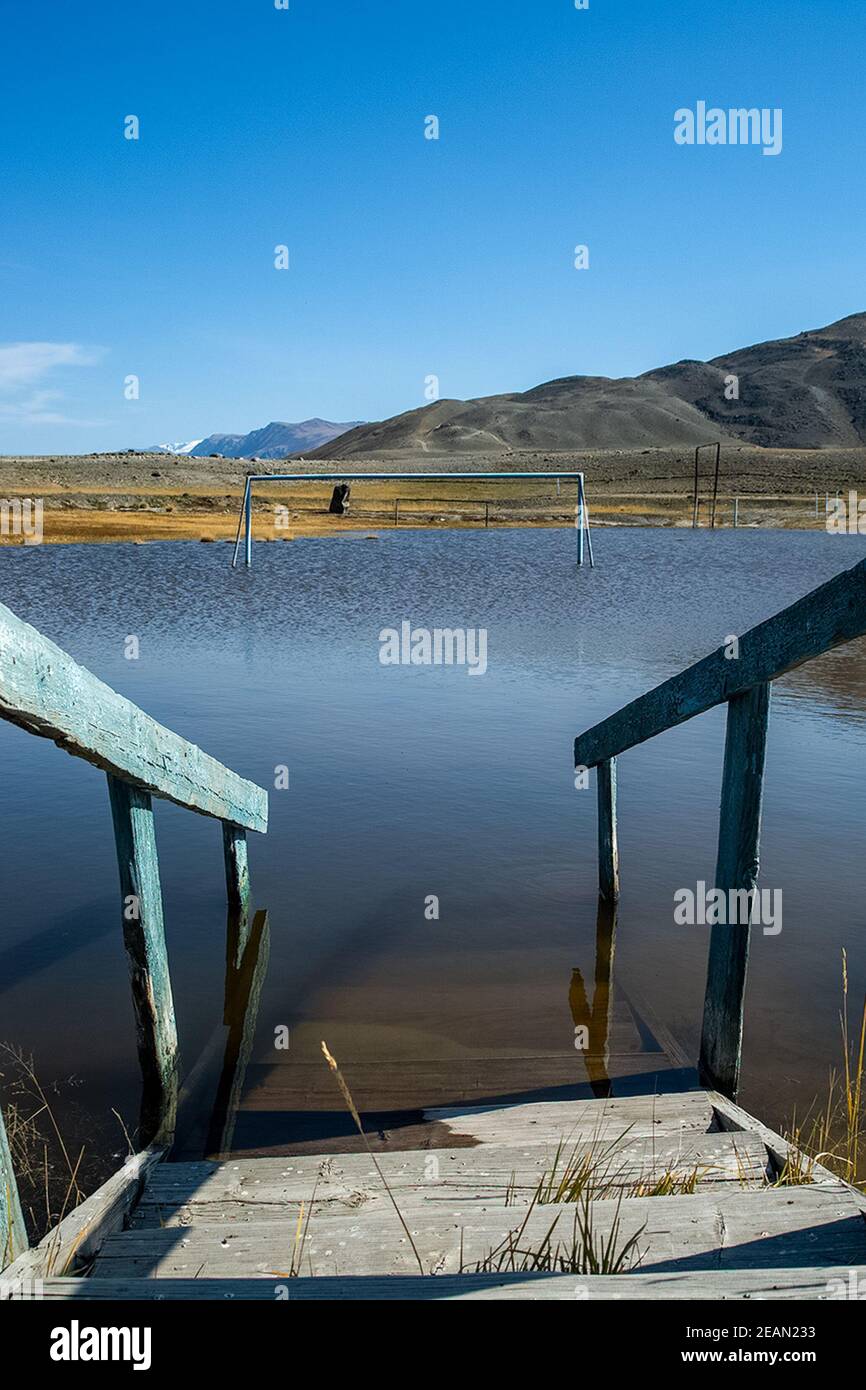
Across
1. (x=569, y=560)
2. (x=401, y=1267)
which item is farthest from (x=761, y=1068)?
(x=569, y=560)

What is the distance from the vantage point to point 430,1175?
2797 millimetres

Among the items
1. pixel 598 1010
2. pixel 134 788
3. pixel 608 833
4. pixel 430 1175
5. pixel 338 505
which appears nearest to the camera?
pixel 430 1175

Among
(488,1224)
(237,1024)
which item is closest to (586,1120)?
(488,1224)

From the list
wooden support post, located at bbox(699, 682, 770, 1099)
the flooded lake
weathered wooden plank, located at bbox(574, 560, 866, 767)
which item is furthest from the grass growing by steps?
weathered wooden plank, located at bbox(574, 560, 866, 767)

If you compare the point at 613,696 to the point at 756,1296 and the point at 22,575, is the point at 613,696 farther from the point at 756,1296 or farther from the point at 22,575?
the point at 22,575

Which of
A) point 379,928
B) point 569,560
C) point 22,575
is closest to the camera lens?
point 379,928

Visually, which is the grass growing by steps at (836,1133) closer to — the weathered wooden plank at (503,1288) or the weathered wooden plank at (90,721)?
the weathered wooden plank at (503,1288)

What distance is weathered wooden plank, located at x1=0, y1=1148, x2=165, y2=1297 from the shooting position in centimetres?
209

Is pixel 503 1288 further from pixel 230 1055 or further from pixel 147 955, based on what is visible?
pixel 230 1055

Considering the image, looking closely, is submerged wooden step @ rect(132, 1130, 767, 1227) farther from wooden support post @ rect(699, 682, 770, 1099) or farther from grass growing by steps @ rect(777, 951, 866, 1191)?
wooden support post @ rect(699, 682, 770, 1099)

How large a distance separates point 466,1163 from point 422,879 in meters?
3.26

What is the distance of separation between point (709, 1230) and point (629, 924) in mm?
3368

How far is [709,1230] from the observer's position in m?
2.29

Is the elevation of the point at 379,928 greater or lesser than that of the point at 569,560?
lesser
